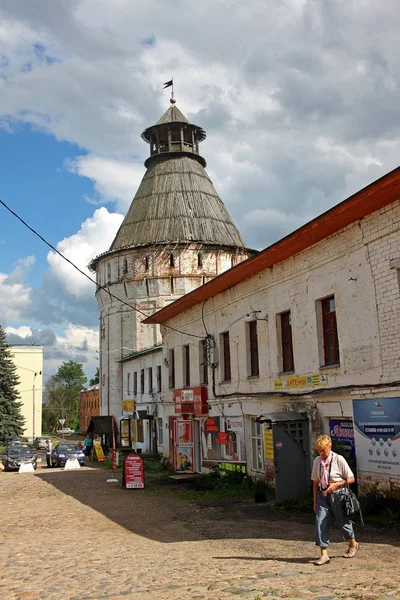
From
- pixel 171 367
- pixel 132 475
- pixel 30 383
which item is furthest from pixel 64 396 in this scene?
pixel 132 475

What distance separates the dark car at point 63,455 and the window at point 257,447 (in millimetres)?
16277

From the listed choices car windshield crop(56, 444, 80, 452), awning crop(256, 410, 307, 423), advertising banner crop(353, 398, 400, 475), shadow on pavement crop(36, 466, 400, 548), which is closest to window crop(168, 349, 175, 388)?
shadow on pavement crop(36, 466, 400, 548)

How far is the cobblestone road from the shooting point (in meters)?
6.99

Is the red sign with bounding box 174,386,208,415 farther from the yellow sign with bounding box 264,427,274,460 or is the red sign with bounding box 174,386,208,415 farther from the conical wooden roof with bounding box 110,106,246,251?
the conical wooden roof with bounding box 110,106,246,251

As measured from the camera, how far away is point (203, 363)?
23297 millimetres

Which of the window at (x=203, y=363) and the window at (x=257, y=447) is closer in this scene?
the window at (x=257, y=447)

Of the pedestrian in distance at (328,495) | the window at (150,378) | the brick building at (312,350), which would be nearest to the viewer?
A: the pedestrian in distance at (328,495)

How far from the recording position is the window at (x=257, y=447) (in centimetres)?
1827

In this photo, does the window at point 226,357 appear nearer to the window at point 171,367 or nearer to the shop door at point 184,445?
the shop door at point 184,445

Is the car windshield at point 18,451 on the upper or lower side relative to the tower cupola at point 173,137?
lower

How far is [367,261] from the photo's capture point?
42.7 ft

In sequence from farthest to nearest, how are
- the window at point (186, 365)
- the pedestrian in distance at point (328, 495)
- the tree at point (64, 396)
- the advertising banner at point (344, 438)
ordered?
the tree at point (64, 396) < the window at point (186, 365) < the advertising banner at point (344, 438) < the pedestrian in distance at point (328, 495)

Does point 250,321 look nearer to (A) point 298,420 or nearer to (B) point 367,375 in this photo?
(A) point 298,420

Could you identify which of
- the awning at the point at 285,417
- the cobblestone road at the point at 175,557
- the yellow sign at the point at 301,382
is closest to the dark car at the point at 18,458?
the cobblestone road at the point at 175,557
